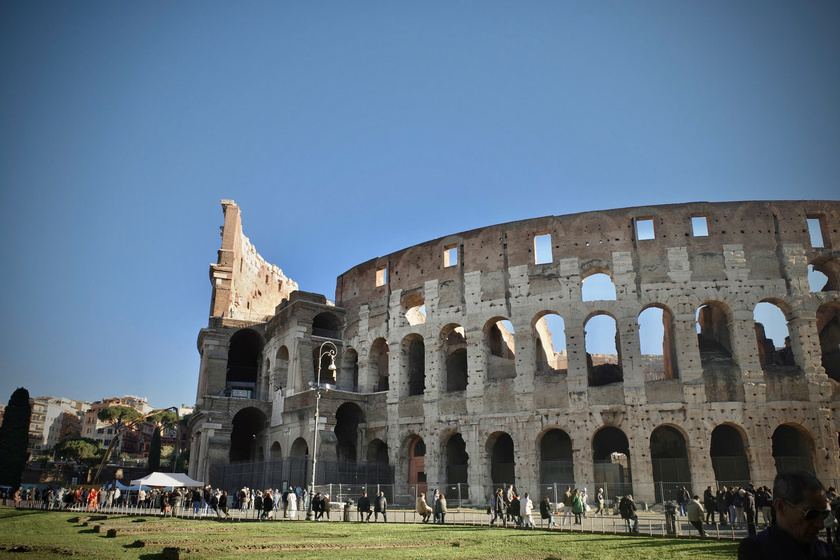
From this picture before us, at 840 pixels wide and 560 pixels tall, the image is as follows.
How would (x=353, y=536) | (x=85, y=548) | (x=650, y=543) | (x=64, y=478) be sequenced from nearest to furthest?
(x=85, y=548) → (x=650, y=543) → (x=353, y=536) → (x=64, y=478)

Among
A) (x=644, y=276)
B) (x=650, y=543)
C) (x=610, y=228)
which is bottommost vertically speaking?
(x=650, y=543)

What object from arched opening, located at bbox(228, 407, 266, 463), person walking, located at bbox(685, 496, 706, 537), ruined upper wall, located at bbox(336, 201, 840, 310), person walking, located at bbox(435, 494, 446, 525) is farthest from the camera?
arched opening, located at bbox(228, 407, 266, 463)

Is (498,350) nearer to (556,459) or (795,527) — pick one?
(556,459)

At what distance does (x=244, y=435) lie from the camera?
40781mm

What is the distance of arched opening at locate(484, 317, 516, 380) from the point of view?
95.1 feet

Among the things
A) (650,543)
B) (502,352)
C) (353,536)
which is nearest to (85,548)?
(353,536)

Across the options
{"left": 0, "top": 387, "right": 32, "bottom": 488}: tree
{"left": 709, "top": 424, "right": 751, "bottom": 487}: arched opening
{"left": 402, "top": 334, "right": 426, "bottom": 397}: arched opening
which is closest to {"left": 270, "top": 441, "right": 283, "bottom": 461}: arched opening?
{"left": 402, "top": 334, "right": 426, "bottom": 397}: arched opening

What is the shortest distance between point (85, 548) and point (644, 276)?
72.0 feet

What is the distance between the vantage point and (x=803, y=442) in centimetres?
2466

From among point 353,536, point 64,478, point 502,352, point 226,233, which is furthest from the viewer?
point 64,478

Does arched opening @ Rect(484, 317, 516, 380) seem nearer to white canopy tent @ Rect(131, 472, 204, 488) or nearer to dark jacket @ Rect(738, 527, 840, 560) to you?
white canopy tent @ Rect(131, 472, 204, 488)

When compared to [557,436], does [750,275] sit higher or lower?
higher

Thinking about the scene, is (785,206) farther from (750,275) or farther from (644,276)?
(644,276)

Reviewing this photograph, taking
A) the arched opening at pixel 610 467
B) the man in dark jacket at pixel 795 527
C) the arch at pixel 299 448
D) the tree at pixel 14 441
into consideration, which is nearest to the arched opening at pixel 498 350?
the arched opening at pixel 610 467
